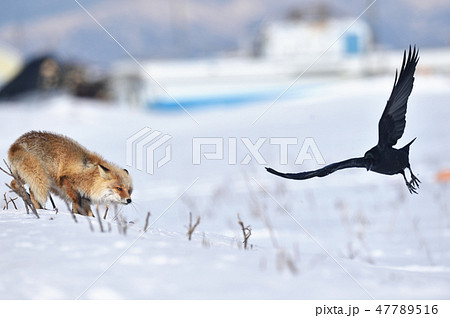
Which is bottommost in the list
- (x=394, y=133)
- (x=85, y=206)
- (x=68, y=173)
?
(x=85, y=206)

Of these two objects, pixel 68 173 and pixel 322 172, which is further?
pixel 68 173

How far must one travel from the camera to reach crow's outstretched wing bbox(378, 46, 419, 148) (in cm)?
194

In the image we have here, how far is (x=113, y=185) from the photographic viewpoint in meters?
2.24

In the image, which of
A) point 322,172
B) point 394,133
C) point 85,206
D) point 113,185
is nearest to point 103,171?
point 113,185

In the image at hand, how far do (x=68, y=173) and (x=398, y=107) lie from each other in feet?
3.69

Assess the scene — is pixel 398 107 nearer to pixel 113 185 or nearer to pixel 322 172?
pixel 322 172

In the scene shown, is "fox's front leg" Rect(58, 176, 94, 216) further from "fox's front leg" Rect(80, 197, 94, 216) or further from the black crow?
the black crow

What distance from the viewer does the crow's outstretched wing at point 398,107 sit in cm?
194

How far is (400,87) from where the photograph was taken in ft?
6.61

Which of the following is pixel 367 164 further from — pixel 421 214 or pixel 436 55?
pixel 436 55

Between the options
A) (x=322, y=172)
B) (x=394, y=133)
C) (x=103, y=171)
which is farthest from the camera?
(x=103, y=171)

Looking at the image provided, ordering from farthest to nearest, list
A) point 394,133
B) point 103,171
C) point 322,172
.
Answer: point 103,171 → point 394,133 → point 322,172

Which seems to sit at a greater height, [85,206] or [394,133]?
[394,133]

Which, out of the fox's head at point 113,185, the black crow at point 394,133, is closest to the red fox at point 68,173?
the fox's head at point 113,185
